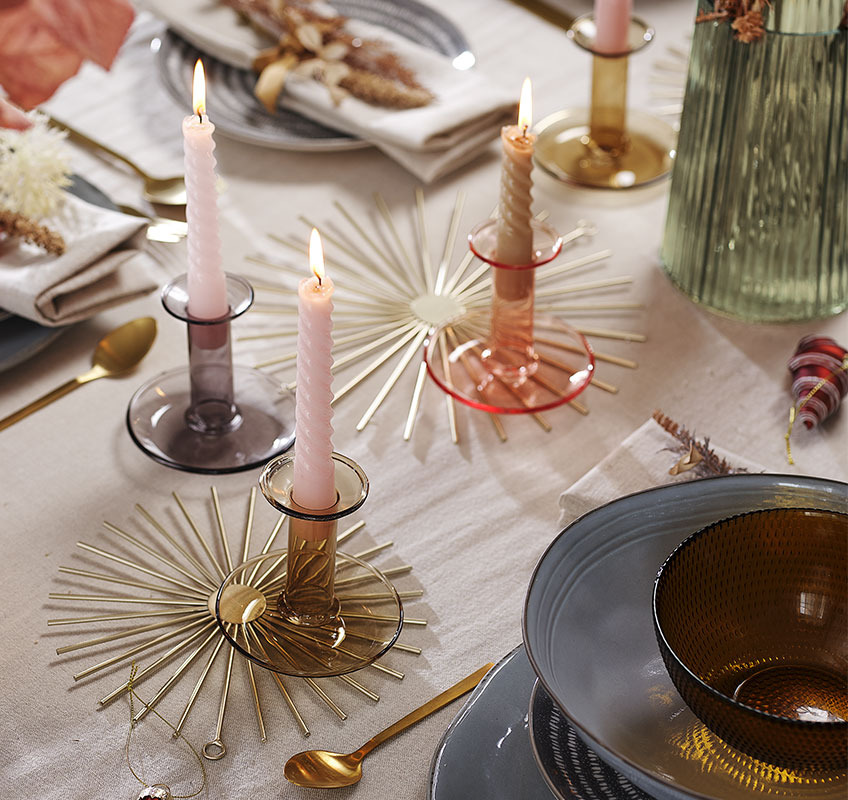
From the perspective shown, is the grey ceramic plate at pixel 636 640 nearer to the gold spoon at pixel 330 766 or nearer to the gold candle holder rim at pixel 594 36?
the gold spoon at pixel 330 766

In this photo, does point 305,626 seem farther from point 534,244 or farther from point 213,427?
point 534,244

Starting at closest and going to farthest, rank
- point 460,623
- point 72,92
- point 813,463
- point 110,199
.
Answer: point 460,623, point 813,463, point 110,199, point 72,92

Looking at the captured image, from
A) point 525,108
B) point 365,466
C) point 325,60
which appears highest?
point 525,108

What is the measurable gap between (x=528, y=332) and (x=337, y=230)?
251 millimetres

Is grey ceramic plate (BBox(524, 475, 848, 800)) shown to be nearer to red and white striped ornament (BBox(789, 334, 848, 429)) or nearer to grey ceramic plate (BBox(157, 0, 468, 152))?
red and white striped ornament (BBox(789, 334, 848, 429))

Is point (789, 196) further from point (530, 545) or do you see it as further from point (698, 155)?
point (530, 545)

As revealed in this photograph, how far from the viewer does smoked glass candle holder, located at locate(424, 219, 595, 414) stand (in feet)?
2.76

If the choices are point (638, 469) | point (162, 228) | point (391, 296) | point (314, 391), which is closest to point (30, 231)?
point (162, 228)

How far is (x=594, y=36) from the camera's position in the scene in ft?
3.50

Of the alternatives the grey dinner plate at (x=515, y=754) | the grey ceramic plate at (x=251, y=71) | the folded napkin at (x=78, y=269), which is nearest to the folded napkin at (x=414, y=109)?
the grey ceramic plate at (x=251, y=71)

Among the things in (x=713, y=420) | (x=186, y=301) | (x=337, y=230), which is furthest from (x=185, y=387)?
(x=713, y=420)

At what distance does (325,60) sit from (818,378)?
0.60m

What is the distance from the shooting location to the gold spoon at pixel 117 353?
87 cm

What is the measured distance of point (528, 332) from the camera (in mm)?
877
